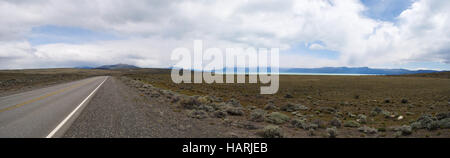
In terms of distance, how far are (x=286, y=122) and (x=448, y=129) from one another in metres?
6.39

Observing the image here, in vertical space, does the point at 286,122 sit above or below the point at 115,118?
below

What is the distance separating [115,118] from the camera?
8.86 meters
